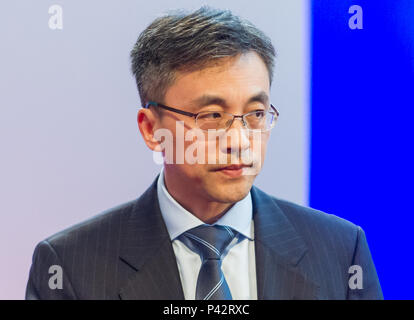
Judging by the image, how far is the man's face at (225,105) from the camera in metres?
1.75

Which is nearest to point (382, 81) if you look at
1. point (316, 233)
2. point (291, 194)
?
point (291, 194)

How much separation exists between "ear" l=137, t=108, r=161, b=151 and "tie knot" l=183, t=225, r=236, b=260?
30cm

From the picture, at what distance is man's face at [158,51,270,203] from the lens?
1749 millimetres

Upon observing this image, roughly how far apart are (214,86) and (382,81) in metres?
0.89

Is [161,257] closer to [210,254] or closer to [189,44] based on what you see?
[210,254]

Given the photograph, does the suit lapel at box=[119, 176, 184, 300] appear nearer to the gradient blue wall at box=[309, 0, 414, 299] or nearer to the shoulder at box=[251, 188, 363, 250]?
the shoulder at box=[251, 188, 363, 250]

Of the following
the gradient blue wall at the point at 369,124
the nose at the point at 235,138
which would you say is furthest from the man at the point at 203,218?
the gradient blue wall at the point at 369,124

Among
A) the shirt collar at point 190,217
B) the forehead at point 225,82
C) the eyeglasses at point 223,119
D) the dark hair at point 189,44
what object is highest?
the dark hair at point 189,44

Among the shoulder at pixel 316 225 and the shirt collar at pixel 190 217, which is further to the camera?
the shoulder at pixel 316 225

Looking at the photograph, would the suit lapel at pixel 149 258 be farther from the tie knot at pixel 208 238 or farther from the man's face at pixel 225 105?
the man's face at pixel 225 105

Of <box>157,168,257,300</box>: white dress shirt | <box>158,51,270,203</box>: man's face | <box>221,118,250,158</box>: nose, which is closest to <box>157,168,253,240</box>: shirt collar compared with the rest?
<box>157,168,257,300</box>: white dress shirt

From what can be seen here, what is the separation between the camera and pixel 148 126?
1952mm
